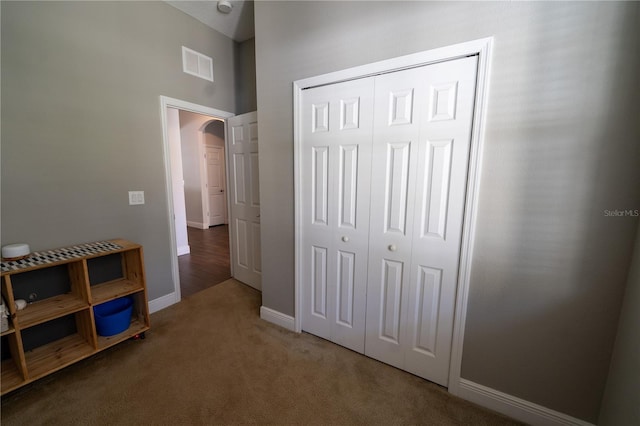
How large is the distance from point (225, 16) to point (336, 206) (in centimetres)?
235

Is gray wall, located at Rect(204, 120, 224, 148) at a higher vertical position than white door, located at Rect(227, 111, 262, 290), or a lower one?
higher

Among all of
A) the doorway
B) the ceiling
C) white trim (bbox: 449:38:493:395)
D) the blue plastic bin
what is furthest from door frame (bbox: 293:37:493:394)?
the doorway

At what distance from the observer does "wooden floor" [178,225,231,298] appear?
3049mm

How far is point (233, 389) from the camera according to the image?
1.54 metres

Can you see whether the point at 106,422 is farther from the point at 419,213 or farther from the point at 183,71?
the point at 183,71

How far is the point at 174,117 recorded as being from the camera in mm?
3988

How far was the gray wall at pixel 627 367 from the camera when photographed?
970 millimetres

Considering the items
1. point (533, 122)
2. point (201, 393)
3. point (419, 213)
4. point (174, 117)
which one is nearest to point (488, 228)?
point (419, 213)

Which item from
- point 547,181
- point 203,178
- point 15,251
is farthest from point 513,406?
point 203,178

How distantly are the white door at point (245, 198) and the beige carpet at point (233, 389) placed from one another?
1.02m

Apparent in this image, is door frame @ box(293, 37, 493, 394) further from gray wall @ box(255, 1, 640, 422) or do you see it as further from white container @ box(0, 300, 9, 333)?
white container @ box(0, 300, 9, 333)

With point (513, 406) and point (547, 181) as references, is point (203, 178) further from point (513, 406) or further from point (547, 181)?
point (513, 406)

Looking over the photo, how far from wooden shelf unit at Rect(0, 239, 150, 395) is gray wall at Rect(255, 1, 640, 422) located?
237cm

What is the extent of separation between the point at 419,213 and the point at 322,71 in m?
1.20
